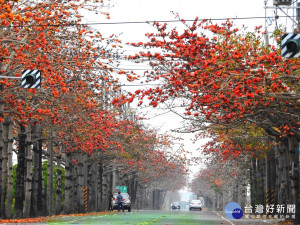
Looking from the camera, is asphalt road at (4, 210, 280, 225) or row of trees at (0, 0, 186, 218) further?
asphalt road at (4, 210, 280, 225)

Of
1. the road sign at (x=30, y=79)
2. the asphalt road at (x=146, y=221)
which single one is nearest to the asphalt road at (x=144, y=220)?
the asphalt road at (x=146, y=221)

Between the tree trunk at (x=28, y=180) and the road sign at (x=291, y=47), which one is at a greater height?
the road sign at (x=291, y=47)

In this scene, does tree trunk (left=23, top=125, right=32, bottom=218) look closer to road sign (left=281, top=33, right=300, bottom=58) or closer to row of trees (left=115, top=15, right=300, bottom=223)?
row of trees (left=115, top=15, right=300, bottom=223)

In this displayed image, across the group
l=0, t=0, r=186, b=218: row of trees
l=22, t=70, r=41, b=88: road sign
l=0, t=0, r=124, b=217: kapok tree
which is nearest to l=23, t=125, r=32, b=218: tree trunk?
l=0, t=0, r=186, b=218: row of trees

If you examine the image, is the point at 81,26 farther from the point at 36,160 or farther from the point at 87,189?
the point at 87,189

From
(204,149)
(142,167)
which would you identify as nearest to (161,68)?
(204,149)

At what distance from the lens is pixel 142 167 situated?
71.6 metres

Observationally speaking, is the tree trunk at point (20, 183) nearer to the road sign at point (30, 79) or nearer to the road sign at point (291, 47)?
the road sign at point (30, 79)

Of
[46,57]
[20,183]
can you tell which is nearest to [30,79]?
[46,57]

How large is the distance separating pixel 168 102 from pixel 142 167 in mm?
48395

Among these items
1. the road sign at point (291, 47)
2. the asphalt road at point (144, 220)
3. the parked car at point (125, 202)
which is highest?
the road sign at point (291, 47)

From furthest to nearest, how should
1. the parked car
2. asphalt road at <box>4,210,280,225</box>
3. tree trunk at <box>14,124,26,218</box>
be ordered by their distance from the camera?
the parked car < tree trunk at <box>14,124,26,218</box> < asphalt road at <box>4,210,280,225</box>

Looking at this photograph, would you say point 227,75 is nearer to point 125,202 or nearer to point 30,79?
point 30,79

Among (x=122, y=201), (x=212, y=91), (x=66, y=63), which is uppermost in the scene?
(x=66, y=63)
